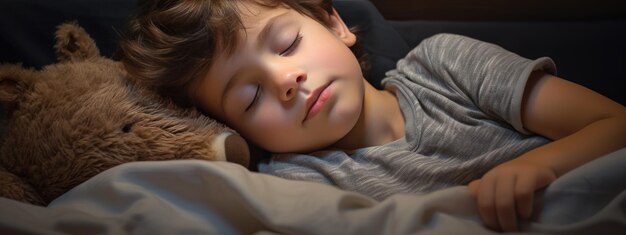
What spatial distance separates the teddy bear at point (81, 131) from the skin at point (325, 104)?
0.20ft

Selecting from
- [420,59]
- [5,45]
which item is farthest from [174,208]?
[5,45]

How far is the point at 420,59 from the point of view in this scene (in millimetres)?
1012

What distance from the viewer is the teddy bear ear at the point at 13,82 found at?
32.2 inches

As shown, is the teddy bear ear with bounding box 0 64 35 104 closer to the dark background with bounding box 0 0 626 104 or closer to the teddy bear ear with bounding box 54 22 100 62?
the teddy bear ear with bounding box 54 22 100 62

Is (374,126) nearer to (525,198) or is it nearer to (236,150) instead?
(236,150)

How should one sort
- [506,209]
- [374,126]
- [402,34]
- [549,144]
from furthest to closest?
[402,34], [374,126], [549,144], [506,209]

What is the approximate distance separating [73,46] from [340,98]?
51 cm

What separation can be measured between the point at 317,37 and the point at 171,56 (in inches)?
10.0

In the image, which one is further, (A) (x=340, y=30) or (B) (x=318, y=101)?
(A) (x=340, y=30)

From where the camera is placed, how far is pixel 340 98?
2.92 ft

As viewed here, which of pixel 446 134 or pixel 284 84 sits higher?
pixel 284 84

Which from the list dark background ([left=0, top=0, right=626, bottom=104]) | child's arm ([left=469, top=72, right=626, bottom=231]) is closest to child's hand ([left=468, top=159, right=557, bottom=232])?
child's arm ([left=469, top=72, right=626, bottom=231])

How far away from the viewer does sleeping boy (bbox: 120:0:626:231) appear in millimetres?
843

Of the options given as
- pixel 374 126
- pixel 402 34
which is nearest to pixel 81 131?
pixel 374 126
